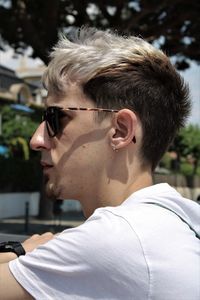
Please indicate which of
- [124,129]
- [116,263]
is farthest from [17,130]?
[116,263]

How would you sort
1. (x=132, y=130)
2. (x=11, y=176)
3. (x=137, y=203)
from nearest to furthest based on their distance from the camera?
(x=137, y=203), (x=132, y=130), (x=11, y=176)

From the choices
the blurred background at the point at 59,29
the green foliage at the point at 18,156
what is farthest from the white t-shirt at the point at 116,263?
the green foliage at the point at 18,156

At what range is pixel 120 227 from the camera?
133cm

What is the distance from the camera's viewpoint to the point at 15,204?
20.6 m

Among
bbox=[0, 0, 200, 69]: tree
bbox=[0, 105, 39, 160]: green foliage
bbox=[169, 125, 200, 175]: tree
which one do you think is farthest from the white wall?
bbox=[169, 125, 200, 175]: tree

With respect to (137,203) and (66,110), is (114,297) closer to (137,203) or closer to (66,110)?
(137,203)

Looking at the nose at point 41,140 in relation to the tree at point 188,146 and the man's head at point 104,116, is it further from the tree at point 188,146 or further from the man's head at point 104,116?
the tree at point 188,146

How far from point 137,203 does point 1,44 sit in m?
16.2

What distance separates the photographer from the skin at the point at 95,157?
61.4 inches

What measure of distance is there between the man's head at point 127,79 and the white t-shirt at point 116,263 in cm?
32

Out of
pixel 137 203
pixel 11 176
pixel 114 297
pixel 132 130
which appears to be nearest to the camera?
pixel 114 297

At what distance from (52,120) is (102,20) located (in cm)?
1556

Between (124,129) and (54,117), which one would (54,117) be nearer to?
(54,117)

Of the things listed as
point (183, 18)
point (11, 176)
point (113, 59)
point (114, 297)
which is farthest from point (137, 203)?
point (11, 176)
